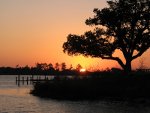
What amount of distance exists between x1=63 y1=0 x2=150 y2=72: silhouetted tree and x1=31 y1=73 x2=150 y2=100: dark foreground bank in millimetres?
7535

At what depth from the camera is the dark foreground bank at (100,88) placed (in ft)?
218

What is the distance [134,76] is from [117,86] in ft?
13.0

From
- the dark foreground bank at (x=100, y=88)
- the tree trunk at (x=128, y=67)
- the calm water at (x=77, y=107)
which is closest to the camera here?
the calm water at (x=77, y=107)

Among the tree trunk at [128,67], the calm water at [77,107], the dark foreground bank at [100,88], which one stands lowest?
the calm water at [77,107]

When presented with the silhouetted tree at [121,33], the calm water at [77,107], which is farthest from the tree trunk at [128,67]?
the calm water at [77,107]

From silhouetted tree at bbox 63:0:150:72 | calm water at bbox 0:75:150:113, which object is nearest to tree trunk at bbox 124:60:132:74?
silhouetted tree at bbox 63:0:150:72

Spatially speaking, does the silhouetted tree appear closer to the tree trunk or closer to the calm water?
the tree trunk

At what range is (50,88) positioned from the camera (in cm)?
7025

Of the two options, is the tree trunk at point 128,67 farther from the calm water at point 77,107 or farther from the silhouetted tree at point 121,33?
the calm water at point 77,107

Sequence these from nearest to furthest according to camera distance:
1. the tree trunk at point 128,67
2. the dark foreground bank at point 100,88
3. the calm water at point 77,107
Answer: the calm water at point 77,107, the dark foreground bank at point 100,88, the tree trunk at point 128,67

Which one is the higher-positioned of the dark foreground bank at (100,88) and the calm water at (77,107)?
the dark foreground bank at (100,88)

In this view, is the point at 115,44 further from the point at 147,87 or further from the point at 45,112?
the point at 45,112

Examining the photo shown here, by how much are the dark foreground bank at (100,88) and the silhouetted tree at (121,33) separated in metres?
7.54

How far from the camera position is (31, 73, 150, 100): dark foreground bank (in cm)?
6638
